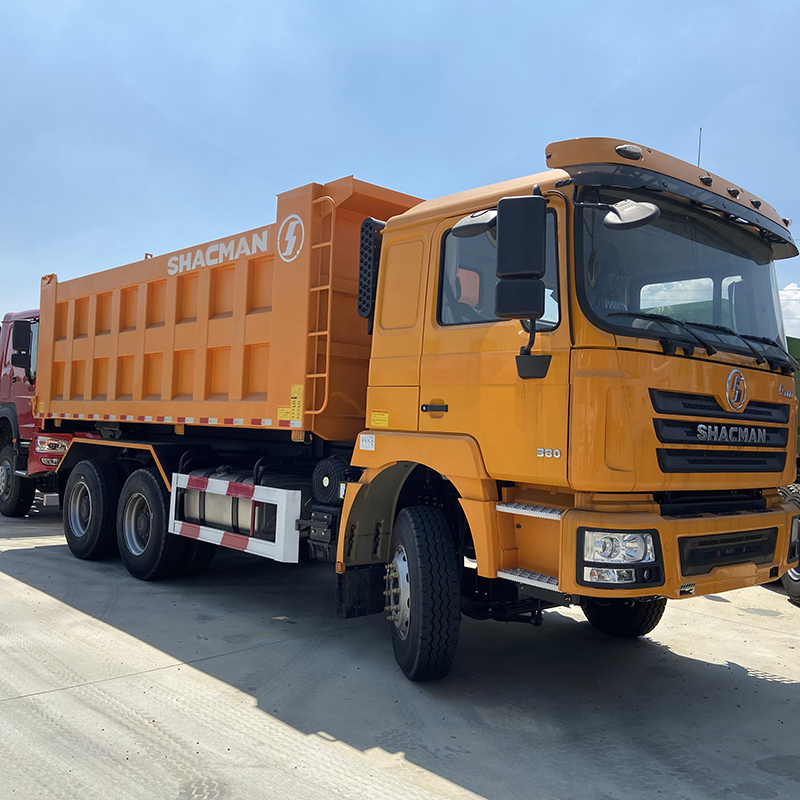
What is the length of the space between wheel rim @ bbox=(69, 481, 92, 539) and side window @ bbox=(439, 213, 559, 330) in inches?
206

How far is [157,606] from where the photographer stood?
6.11 m

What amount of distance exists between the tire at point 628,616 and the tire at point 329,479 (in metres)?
1.94

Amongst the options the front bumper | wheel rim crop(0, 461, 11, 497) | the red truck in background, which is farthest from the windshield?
wheel rim crop(0, 461, 11, 497)

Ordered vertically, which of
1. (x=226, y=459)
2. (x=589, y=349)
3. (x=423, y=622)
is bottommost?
(x=423, y=622)

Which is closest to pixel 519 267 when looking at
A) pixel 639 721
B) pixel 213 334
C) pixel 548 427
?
pixel 548 427

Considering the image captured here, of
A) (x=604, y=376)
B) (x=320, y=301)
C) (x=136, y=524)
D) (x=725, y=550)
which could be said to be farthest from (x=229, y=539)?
(x=725, y=550)

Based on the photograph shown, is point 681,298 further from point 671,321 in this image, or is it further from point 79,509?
point 79,509

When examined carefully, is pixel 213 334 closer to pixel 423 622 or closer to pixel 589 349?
pixel 423 622

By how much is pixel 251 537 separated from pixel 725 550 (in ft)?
11.3

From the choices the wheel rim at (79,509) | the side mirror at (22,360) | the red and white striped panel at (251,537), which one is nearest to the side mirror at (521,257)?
the red and white striped panel at (251,537)

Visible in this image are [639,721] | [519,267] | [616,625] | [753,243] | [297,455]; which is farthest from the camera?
[297,455]

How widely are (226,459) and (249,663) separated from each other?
2344mm

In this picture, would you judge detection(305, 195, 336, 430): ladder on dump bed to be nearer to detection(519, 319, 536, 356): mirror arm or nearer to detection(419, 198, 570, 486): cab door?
detection(419, 198, 570, 486): cab door

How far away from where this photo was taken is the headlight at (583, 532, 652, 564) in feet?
11.6
